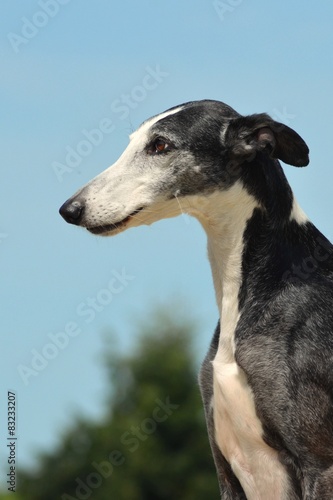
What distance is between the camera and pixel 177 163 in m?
7.41

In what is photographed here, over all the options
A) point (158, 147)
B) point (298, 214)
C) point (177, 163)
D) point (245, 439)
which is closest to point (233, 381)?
point (245, 439)

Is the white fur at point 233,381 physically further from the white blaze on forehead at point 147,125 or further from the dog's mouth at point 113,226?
the white blaze on forehead at point 147,125

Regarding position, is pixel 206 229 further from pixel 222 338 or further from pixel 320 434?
pixel 320 434

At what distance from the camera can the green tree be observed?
19.5 metres

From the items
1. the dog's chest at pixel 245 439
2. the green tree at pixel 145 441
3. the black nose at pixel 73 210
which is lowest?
the green tree at pixel 145 441

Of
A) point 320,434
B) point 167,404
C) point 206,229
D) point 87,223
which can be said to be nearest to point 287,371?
point 320,434

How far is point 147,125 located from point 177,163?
40 cm

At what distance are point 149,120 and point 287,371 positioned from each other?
6.63 feet

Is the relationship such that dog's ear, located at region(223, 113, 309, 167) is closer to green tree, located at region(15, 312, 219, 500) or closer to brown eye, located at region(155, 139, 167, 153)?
brown eye, located at region(155, 139, 167, 153)

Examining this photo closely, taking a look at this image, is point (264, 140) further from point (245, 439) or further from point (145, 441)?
point (145, 441)

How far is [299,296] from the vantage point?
24.0 ft

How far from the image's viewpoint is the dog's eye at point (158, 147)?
293 inches

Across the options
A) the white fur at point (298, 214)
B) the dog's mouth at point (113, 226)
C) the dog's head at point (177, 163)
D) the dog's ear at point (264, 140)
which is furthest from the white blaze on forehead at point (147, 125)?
the white fur at point (298, 214)

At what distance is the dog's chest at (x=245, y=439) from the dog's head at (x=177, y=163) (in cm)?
119
